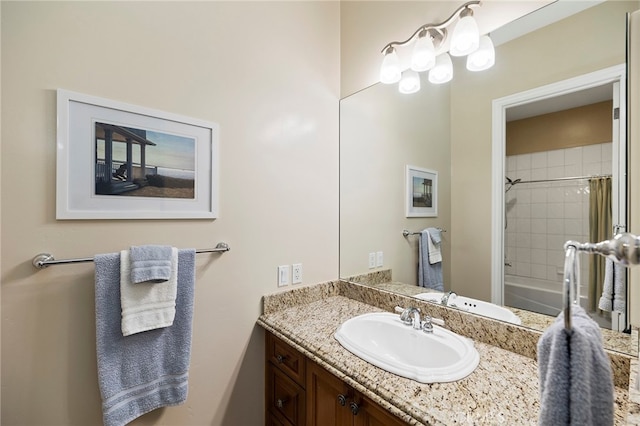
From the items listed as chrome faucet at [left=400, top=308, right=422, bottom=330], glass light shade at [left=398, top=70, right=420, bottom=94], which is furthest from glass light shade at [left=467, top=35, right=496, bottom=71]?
chrome faucet at [left=400, top=308, right=422, bottom=330]

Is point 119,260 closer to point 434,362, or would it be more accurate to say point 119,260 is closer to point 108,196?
point 108,196

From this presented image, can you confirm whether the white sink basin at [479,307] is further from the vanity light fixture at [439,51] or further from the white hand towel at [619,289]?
the vanity light fixture at [439,51]

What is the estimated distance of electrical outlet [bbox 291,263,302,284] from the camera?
1635 millimetres

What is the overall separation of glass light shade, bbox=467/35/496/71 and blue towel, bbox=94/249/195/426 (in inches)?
60.4

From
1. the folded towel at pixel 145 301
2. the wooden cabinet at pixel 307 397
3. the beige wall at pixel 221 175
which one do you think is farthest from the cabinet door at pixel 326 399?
the folded towel at pixel 145 301

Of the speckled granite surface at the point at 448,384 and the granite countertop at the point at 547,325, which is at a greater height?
the granite countertop at the point at 547,325

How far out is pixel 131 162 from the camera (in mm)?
1139

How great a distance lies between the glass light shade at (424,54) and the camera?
Result: 1392 millimetres

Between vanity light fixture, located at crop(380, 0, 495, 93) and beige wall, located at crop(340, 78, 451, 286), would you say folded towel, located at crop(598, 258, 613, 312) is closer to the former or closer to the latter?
beige wall, located at crop(340, 78, 451, 286)

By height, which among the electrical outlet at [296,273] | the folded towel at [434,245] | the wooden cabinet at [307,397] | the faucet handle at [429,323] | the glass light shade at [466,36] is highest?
the glass light shade at [466,36]

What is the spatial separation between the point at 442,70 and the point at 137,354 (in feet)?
6.12

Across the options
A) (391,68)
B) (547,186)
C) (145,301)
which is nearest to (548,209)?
(547,186)

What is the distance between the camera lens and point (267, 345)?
1513mm

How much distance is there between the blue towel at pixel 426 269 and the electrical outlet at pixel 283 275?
74 cm
